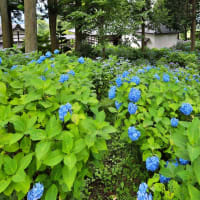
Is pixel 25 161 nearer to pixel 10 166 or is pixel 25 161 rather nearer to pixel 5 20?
pixel 10 166

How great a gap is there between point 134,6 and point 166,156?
9.34 m

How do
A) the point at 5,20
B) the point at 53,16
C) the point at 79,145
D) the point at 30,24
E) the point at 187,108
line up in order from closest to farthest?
the point at 79,145 → the point at 187,108 → the point at 30,24 → the point at 5,20 → the point at 53,16

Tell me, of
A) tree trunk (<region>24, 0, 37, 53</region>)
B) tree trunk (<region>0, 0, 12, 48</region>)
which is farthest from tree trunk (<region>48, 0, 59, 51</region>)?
tree trunk (<region>24, 0, 37, 53</region>)

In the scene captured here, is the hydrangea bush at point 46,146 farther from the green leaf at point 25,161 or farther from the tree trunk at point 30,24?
the tree trunk at point 30,24

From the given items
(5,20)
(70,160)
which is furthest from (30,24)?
(70,160)

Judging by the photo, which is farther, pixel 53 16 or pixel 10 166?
pixel 53 16

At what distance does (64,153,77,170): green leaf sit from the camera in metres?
0.94

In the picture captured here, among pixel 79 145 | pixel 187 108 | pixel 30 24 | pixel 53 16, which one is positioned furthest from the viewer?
pixel 53 16

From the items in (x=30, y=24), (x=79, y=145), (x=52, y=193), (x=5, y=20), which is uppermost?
(x=5, y=20)

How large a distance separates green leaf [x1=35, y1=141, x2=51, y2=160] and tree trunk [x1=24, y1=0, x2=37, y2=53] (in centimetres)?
636

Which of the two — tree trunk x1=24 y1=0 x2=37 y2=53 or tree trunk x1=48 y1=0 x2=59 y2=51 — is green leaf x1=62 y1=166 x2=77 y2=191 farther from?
tree trunk x1=48 y1=0 x2=59 y2=51

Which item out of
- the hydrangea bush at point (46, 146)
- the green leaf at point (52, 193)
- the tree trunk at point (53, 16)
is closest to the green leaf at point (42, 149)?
the hydrangea bush at point (46, 146)

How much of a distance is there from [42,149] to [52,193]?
0.90 ft

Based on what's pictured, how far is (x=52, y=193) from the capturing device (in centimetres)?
103
